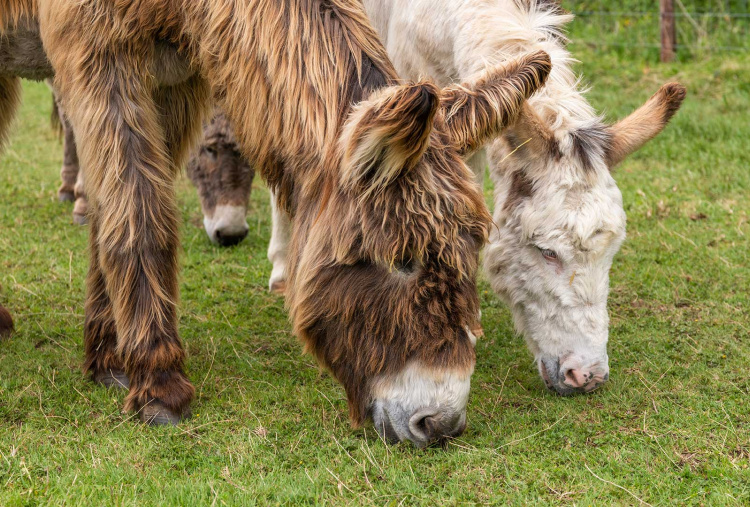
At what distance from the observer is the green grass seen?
304cm

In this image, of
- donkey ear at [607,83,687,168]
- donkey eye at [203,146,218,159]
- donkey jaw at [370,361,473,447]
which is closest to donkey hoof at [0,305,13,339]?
donkey eye at [203,146,218,159]

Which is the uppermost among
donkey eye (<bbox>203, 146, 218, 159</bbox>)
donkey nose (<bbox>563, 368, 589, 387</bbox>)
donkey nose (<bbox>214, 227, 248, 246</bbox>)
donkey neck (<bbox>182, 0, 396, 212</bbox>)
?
donkey neck (<bbox>182, 0, 396, 212</bbox>)

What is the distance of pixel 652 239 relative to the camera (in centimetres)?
582

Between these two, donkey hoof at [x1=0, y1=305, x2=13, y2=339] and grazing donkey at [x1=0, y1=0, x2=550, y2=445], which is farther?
donkey hoof at [x1=0, y1=305, x2=13, y2=339]

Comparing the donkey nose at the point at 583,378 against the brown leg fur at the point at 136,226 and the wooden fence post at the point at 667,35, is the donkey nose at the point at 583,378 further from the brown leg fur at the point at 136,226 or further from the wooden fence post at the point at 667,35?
the wooden fence post at the point at 667,35

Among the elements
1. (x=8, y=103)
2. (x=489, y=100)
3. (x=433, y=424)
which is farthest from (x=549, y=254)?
(x=8, y=103)

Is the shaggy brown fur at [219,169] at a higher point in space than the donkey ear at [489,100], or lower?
lower

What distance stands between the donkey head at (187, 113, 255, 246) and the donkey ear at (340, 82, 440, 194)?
3.28 m

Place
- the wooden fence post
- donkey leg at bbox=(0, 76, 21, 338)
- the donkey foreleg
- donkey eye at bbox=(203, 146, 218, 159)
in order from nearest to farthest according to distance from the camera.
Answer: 1. donkey leg at bbox=(0, 76, 21, 338)
2. donkey eye at bbox=(203, 146, 218, 159)
3. the donkey foreleg
4. the wooden fence post

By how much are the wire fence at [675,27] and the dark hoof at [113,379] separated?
8087mm

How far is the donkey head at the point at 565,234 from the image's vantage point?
360 cm

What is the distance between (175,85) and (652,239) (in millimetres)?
3516

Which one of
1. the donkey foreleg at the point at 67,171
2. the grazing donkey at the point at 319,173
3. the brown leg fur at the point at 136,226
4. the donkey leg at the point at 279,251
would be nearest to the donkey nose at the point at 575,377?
the grazing donkey at the point at 319,173

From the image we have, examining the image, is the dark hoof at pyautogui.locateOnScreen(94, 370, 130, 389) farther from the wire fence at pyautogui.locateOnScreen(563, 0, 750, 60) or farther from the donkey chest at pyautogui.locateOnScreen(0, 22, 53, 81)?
the wire fence at pyautogui.locateOnScreen(563, 0, 750, 60)
